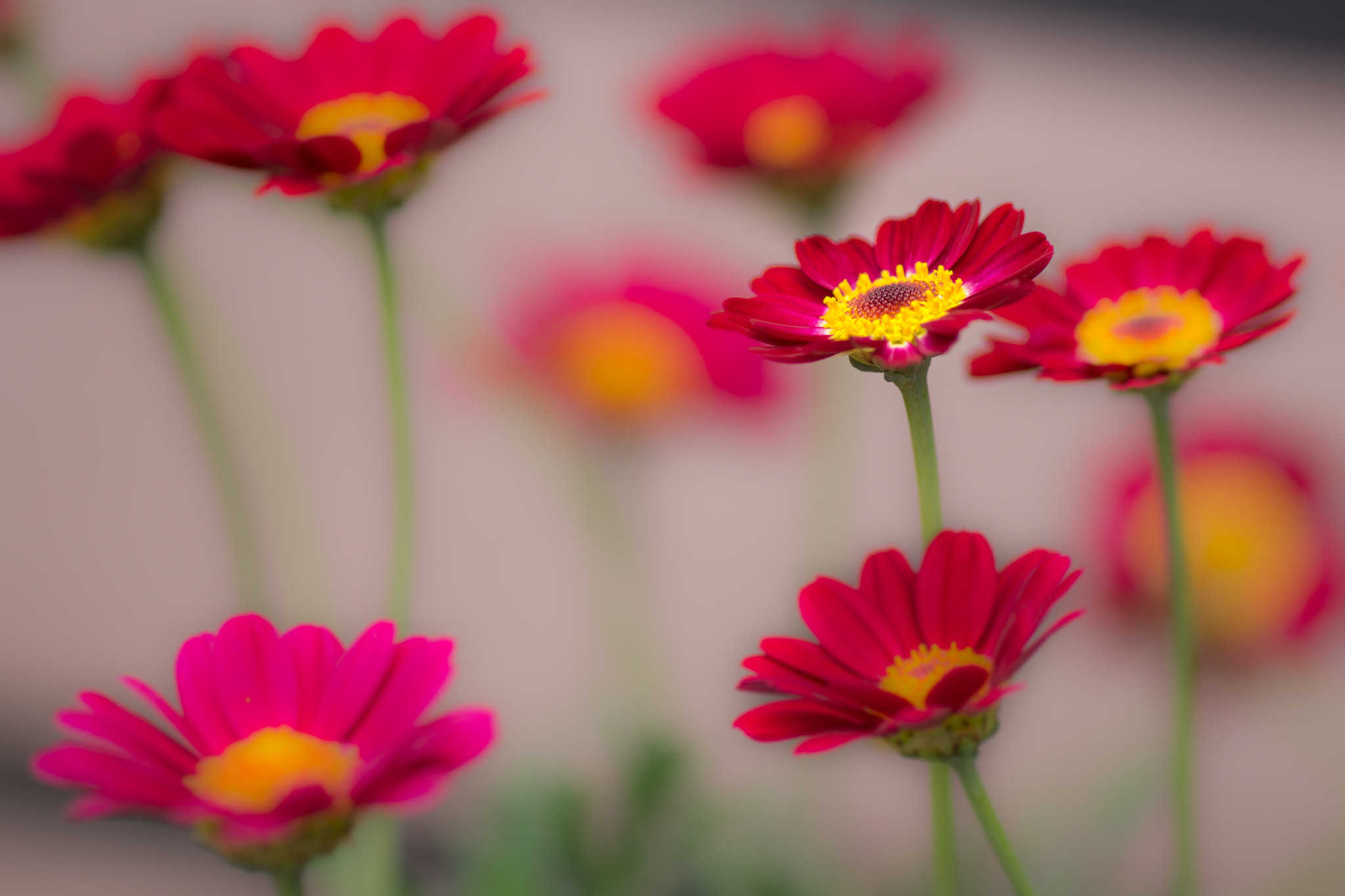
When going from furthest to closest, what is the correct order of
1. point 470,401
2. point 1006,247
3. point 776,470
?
point 776,470 → point 470,401 → point 1006,247

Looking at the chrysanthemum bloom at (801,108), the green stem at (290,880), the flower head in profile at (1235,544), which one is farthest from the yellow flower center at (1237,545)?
the green stem at (290,880)

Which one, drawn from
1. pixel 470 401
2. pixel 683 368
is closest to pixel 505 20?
pixel 470 401

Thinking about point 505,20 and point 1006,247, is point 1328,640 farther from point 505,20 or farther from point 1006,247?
point 505,20

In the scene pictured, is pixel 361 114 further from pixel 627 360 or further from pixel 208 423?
pixel 627 360

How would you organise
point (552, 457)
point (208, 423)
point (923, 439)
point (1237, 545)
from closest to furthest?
point (923, 439) → point (208, 423) → point (1237, 545) → point (552, 457)

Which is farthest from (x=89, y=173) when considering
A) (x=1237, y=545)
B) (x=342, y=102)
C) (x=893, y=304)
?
(x=1237, y=545)

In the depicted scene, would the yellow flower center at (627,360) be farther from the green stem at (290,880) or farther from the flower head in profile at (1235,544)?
the green stem at (290,880)
